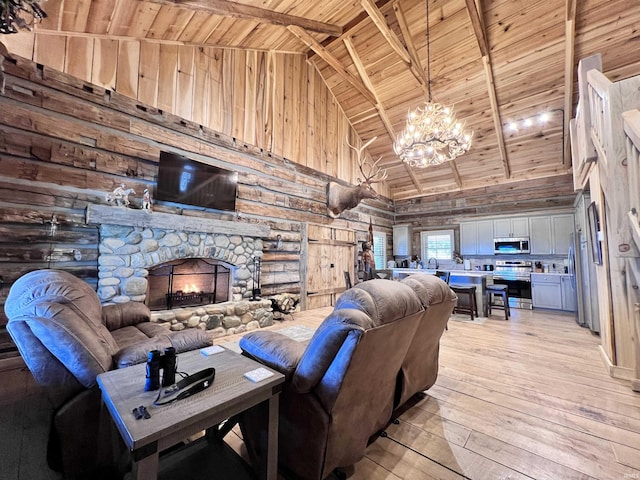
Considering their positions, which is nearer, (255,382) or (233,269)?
(255,382)

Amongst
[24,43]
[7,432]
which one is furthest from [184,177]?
[7,432]

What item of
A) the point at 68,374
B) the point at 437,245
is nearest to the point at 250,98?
the point at 68,374

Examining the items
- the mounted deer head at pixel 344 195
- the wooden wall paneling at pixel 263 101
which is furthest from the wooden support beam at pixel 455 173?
the wooden wall paneling at pixel 263 101

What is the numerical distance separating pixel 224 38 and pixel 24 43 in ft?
8.34

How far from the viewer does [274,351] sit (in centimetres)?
155

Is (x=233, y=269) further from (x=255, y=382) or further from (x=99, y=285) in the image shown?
(x=255, y=382)

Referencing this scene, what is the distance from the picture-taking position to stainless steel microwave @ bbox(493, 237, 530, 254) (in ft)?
21.8

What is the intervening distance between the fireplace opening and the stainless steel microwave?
695 centimetres

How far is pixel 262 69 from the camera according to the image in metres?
5.16

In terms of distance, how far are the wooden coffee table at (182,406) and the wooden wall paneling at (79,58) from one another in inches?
150

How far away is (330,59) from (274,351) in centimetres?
618

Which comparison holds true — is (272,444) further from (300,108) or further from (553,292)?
(553,292)

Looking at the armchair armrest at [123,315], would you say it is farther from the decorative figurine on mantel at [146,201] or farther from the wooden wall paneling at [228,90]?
the wooden wall paneling at [228,90]

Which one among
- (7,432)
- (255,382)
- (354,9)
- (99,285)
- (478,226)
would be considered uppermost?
(354,9)
